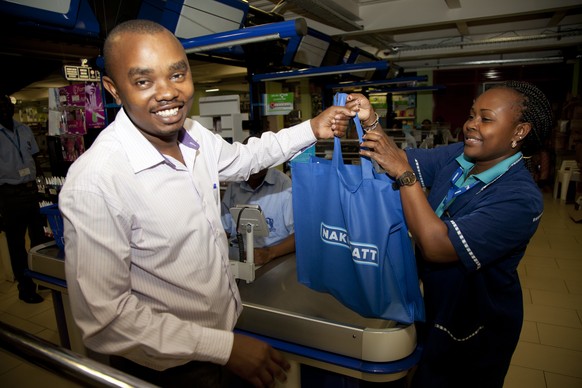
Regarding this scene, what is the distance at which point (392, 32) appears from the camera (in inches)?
323

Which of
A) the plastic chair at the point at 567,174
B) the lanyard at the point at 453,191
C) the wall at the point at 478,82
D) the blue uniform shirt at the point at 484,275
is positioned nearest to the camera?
the blue uniform shirt at the point at 484,275

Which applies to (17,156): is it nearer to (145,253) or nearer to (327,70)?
(327,70)

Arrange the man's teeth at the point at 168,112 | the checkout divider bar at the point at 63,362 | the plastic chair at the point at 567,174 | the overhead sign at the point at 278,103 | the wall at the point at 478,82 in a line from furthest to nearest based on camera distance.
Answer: the wall at the point at 478,82 → the plastic chair at the point at 567,174 → the overhead sign at the point at 278,103 → the man's teeth at the point at 168,112 → the checkout divider bar at the point at 63,362

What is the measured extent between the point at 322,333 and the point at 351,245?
1.26ft

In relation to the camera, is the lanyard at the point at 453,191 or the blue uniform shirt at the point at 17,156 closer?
the lanyard at the point at 453,191

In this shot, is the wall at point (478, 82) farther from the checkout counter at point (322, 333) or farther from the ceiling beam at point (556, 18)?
the checkout counter at point (322, 333)

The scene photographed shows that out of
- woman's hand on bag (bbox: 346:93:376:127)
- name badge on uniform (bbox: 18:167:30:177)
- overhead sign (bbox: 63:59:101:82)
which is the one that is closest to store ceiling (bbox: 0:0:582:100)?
overhead sign (bbox: 63:59:101:82)

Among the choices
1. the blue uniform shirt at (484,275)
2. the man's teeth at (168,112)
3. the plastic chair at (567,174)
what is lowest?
the plastic chair at (567,174)

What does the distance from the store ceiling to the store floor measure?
2.29 meters

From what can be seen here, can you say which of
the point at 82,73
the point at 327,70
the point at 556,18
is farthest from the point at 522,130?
the point at 556,18

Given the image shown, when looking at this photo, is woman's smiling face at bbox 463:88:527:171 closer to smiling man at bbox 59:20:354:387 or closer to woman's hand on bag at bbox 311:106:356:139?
woman's hand on bag at bbox 311:106:356:139

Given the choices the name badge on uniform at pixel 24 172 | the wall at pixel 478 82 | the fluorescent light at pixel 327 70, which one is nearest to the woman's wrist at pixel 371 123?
the fluorescent light at pixel 327 70

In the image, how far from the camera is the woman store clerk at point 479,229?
4.11 ft

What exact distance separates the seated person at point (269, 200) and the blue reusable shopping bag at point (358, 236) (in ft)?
2.85
